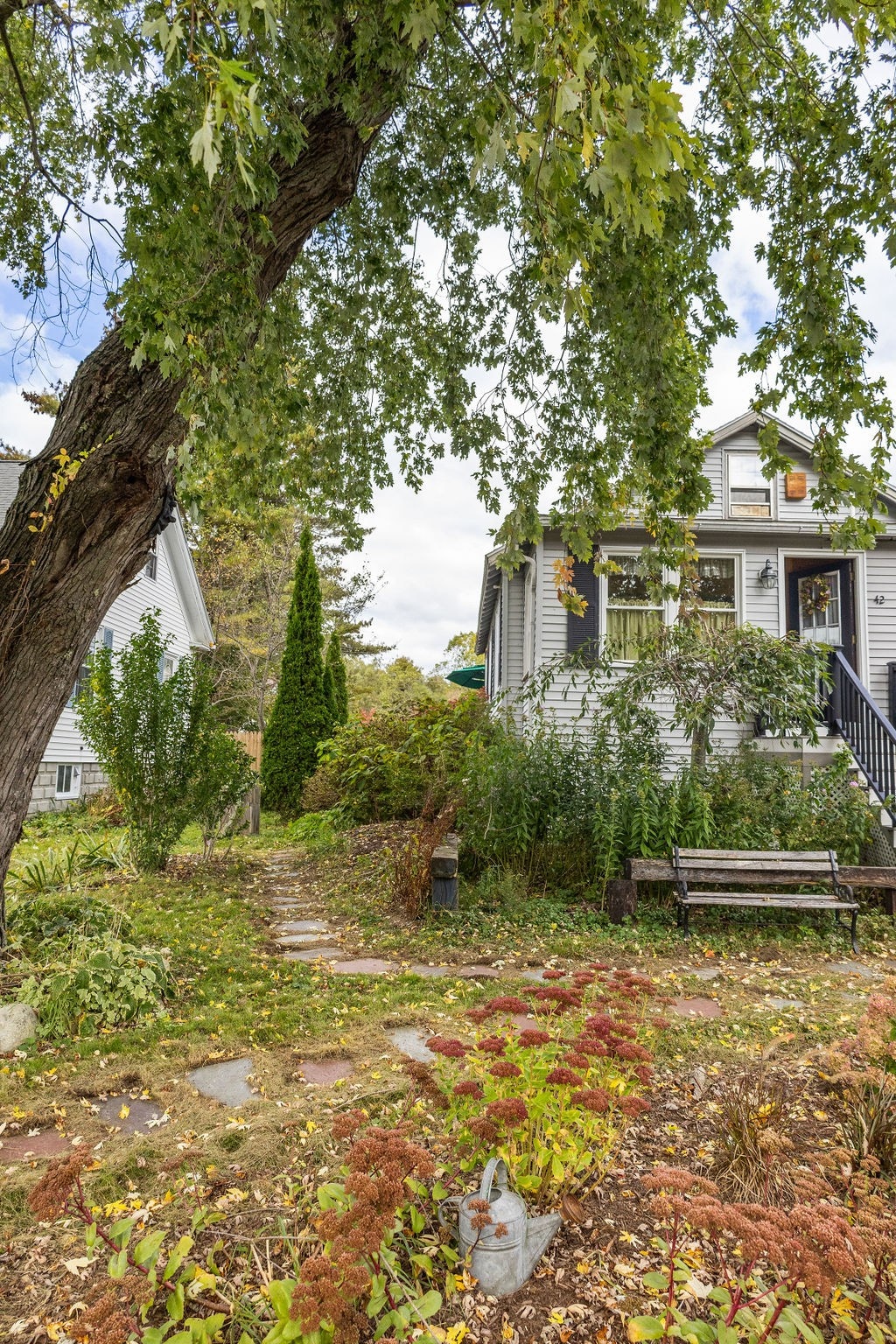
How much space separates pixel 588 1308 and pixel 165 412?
3.29 m

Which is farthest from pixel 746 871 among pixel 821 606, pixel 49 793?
pixel 49 793

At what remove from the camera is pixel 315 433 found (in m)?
7.16

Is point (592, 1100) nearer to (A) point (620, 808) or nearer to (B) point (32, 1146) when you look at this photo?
(B) point (32, 1146)

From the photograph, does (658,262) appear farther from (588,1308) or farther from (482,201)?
(588,1308)

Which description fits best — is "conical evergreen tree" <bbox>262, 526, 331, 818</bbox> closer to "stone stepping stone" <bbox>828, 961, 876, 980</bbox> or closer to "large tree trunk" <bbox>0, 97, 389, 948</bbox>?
"stone stepping stone" <bbox>828, 961, 876, 980</bbox>

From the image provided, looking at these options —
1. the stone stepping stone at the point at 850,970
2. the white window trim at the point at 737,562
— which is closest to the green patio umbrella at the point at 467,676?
the white window trim at the point at 737,562

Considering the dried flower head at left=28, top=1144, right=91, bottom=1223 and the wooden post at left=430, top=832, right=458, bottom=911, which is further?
the wooden post at left=430, top=832, right=458, bottom=911

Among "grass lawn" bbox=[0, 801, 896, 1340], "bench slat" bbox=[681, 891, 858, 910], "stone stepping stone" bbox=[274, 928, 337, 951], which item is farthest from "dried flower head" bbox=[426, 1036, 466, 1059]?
"bench slat" bbox=[681, 891, 858, 910]

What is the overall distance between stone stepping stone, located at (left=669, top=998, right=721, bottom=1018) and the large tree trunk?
323 cm

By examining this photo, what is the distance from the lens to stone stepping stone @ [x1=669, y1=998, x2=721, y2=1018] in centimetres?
381

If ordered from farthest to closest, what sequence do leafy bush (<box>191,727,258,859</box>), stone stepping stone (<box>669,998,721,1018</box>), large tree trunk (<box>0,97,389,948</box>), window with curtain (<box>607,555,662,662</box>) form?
window with curtain (<box>607,555,662,662</box>) → leafy bush (<box>191,727,258,859</box>) → stone stepping stone (<box>669,998,721,1018</box>) → large tree trunk (<box>0,97,389,948</box>)

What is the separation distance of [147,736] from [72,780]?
7994 millimetres

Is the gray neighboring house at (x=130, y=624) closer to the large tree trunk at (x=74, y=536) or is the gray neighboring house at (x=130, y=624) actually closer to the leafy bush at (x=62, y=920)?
the leafy bush at (x=62, y=920)

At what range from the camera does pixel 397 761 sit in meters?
9.05
